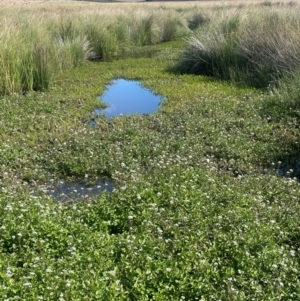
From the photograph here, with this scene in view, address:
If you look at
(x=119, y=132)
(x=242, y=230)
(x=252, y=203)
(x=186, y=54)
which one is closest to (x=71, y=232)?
(x=242, y=230)

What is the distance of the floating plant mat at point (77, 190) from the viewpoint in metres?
6.74

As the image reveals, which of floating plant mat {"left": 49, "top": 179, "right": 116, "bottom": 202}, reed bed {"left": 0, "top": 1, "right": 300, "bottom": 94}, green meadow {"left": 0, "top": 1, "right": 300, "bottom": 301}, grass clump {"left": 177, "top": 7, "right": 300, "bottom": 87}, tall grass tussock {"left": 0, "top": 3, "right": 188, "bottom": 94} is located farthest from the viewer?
grass clump {"left": 177, "top": 7, "right": 300, "bottom": 87}

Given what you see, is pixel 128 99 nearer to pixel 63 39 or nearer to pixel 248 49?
pixel 248 49

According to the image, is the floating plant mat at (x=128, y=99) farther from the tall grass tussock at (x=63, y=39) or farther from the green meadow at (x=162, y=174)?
the tall grass tussock at (x=63, y=39)

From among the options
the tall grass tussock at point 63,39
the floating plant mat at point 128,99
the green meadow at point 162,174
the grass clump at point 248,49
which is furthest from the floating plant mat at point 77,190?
the grass clump at point 248,49

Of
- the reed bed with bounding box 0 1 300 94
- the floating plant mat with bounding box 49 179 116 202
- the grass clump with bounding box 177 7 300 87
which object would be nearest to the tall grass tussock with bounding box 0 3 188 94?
the reed bed with bounding box 0 1 300 94

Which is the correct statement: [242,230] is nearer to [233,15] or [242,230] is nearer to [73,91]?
[73,91]

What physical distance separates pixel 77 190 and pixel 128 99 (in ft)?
19.9

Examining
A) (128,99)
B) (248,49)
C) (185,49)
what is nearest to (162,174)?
(128,99)

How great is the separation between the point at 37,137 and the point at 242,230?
5.19 m

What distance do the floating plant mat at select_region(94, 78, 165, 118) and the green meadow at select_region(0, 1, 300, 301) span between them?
1.18ft

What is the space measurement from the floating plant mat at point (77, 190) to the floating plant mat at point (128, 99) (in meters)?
3.85

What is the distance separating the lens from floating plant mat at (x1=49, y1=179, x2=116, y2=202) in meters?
6.74

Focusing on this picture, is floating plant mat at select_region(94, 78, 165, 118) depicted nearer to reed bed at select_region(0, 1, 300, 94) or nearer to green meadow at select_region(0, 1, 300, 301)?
green meadow at select_region(0, 1, 300, 301)
